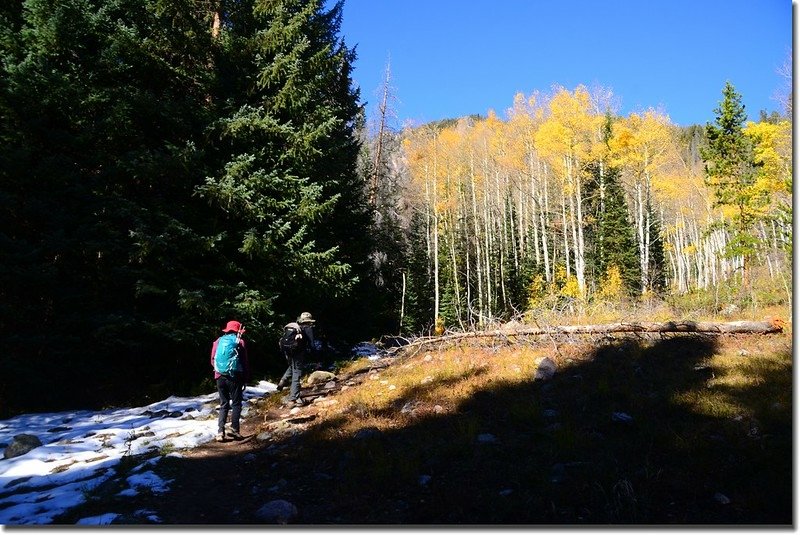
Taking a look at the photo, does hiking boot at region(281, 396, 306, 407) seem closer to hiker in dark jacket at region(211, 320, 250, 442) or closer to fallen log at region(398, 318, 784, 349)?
hiker in dark jacket at region(211, 320, 250, 442)

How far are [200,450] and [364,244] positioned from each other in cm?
934

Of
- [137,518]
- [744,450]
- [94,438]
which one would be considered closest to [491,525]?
[744,450]

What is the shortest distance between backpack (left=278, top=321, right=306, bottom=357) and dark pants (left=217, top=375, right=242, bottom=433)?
1.85 metres

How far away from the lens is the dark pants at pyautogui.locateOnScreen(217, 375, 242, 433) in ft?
23.7

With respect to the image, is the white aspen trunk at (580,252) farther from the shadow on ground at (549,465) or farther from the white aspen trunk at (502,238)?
the shadow on ground at (549,465)

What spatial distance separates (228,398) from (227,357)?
0.68 metres

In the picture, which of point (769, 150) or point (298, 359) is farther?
point (769, 150)

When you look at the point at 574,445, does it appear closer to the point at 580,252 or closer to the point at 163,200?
the point at 163,200

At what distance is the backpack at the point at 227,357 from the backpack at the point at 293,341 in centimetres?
178

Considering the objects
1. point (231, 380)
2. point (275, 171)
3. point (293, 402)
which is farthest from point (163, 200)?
point (293, 402)

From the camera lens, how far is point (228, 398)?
7.40 m

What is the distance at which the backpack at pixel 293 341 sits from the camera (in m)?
9.28

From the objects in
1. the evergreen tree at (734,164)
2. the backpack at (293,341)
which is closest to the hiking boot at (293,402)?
the backpack at (293,341)

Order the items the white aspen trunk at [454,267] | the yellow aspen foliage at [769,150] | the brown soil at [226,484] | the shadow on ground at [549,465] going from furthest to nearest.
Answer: the white aspen trunk at [454,267]
the yellow aspen foliage at [769,150]
the brown soil at [226,484]
the shadow on ground at [549,465]
